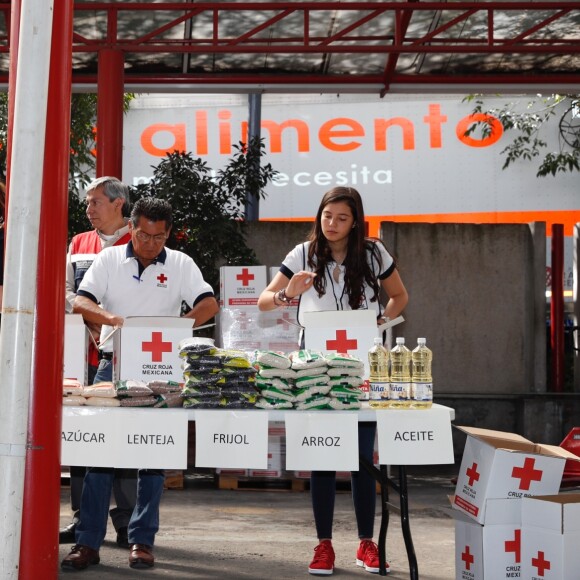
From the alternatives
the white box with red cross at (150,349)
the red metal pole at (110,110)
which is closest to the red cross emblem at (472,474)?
the white box with red cross at (150,349)

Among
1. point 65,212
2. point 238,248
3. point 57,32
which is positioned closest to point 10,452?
point 65,212

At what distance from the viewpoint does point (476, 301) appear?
7.58m

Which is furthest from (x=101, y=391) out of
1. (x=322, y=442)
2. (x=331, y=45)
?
(x=331, y=45)

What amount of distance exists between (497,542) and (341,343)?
2.62 feet

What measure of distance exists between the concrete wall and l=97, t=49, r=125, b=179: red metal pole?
4.56ft

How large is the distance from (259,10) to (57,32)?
4448 millimetres

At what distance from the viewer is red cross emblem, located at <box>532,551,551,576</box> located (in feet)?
9.90

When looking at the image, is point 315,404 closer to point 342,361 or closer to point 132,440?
point 342,361

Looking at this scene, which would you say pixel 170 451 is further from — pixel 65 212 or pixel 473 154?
pixel 473 154

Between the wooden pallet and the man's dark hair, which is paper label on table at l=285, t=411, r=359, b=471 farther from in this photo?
the wooden pallet

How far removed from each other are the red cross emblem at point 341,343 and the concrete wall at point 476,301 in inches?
169

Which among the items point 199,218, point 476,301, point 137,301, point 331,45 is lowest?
point 137,301

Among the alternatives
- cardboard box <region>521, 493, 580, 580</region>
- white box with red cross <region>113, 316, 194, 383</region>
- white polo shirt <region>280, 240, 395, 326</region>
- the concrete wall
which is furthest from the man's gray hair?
the concrete wall

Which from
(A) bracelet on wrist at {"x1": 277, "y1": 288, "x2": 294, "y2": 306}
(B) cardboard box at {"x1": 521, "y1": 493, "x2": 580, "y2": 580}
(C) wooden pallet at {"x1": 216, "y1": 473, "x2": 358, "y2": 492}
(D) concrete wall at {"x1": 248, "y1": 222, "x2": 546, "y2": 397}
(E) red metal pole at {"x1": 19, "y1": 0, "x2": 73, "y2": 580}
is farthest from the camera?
(D) concrete wall at {"x1": 248, "y1": 222, "x2": 546, "y2": 397}
